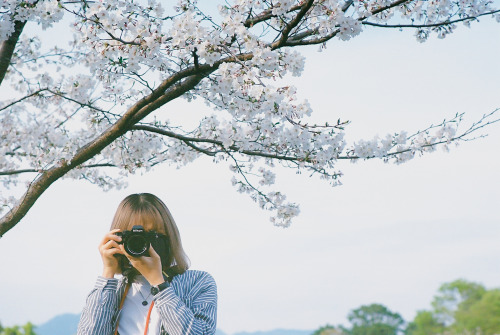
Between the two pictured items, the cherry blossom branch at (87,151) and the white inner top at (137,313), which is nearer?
the white inner top at (137,313)

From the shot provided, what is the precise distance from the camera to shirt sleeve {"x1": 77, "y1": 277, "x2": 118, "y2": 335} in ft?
7.14

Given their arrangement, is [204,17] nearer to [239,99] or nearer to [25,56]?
[239,99]

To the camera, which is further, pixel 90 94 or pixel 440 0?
pixel 90 94

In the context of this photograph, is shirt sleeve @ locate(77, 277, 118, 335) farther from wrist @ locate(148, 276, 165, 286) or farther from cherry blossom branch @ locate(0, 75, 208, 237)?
cherry blossom branch @ locate(0, 75, 208, 237)

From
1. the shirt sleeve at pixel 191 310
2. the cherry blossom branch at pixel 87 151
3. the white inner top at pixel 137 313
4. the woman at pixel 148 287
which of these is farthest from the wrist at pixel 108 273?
the cherry blossom branch at pixel 87 151

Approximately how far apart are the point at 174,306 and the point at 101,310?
12.8 inches

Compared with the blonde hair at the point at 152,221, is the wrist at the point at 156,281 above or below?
below

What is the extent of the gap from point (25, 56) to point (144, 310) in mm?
6283

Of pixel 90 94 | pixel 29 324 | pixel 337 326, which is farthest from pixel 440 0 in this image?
pixel 337 326

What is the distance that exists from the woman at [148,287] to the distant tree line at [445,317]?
30.7 meters

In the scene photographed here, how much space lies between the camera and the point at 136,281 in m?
2.33

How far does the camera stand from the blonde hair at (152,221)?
228 centimetres

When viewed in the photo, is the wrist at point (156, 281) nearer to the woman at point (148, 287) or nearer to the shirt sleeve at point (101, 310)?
the woman at point (148, 287)

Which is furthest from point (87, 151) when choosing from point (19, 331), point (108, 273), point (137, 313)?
point (19, 331)
